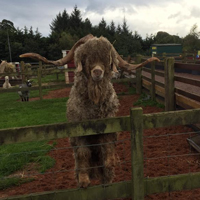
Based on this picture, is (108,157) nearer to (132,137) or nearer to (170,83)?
(132,137)

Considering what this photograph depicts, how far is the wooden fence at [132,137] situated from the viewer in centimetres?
204

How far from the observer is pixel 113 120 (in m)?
2.15

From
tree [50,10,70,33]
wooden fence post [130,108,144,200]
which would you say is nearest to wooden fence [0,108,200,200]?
wooden fence post [130,108,144,200]

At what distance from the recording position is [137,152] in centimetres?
220

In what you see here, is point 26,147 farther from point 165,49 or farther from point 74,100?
point 165,49

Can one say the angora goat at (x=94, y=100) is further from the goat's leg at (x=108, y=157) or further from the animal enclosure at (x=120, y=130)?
the animal enclosure at (x=120, y=130)

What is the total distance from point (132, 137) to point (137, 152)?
158 mm

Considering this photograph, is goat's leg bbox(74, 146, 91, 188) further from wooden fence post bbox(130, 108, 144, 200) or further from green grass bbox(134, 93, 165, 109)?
green grass bbox(134, 93, 165, 109)

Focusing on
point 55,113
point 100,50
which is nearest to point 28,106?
point 55,113

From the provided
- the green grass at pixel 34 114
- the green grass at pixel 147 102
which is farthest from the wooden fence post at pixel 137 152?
the green grass at pixel 147 102

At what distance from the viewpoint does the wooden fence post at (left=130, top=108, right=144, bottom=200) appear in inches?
83.7

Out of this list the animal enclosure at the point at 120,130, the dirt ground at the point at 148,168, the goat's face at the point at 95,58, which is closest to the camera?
the animal enclosure at the point at 120,130

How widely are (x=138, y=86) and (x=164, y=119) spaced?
8599mm

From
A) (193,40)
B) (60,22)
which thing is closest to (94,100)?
(193,40)
